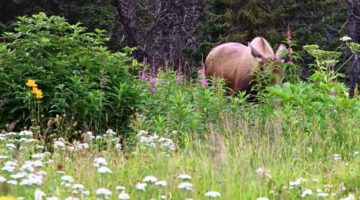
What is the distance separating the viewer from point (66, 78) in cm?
681

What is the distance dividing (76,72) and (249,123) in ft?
6.90

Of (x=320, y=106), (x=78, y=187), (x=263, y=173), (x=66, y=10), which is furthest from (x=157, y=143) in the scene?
(x=66, y=10)

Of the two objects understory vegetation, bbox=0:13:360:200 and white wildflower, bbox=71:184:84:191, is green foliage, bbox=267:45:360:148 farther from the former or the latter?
white wildflower, bbox=71:184:84:191

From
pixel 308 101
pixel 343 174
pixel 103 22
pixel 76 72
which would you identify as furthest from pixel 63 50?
pixel 103 22

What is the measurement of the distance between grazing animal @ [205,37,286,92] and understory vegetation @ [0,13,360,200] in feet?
5.40

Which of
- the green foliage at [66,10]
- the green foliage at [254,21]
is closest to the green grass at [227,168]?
the green foliage at [254,21]

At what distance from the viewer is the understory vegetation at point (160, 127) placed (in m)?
4.52

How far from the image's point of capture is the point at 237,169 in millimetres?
4801

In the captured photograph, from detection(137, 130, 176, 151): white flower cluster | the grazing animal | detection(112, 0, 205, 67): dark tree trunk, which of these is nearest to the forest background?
detection(112, 0, 205, 67): dark tree trunk

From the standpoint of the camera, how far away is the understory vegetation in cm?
452

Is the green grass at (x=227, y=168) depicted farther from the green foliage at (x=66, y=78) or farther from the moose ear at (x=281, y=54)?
the moose ear at (x=281, y=54)

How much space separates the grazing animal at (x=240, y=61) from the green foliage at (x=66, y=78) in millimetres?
2875

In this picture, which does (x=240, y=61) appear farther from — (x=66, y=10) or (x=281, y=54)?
(x=66, y=10)

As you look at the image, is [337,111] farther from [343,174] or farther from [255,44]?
[255,44]
